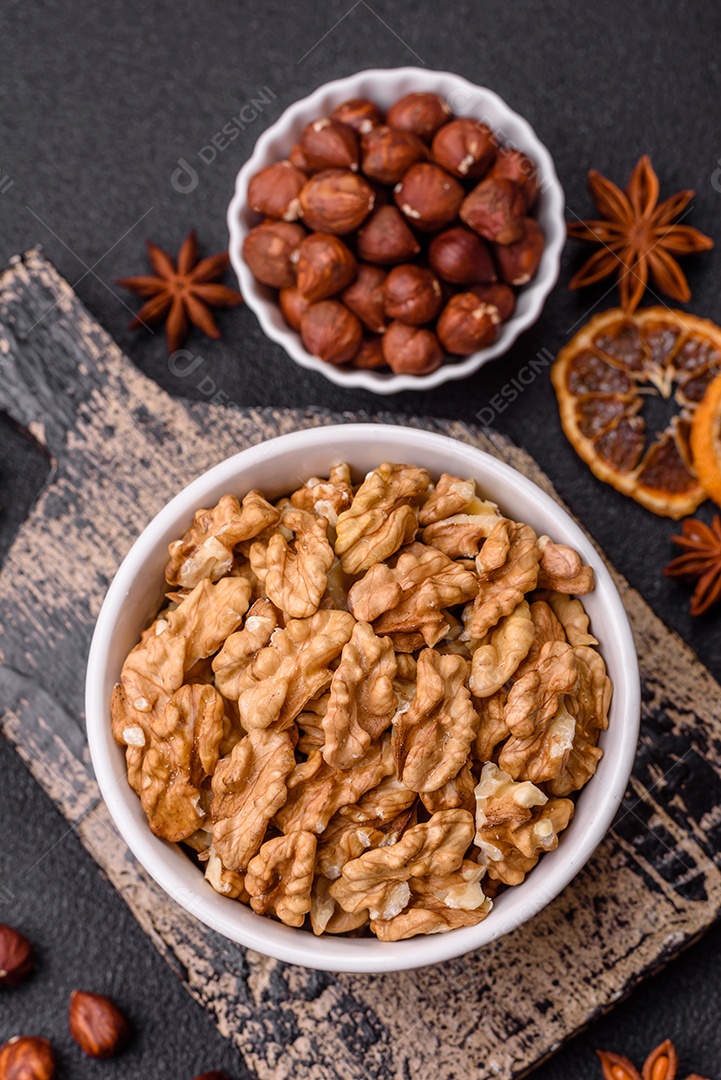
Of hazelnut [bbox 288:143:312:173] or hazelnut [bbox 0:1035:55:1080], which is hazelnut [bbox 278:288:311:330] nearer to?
hazelnut [bbox 288:143:312:173]

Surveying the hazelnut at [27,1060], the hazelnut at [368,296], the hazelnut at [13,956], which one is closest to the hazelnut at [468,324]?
the hazelnut at [368,296]

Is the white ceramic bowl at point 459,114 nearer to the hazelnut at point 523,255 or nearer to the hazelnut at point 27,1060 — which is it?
the hazelnut at point 523,255

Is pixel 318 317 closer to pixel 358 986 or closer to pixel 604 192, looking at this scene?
pixel 604 192

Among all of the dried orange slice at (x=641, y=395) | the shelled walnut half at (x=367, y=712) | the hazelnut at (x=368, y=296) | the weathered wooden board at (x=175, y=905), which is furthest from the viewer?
the dried orange slice at (x=641, y=395)

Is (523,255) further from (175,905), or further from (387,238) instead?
(175,905)

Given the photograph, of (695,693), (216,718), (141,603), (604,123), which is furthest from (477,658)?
(604,123)
